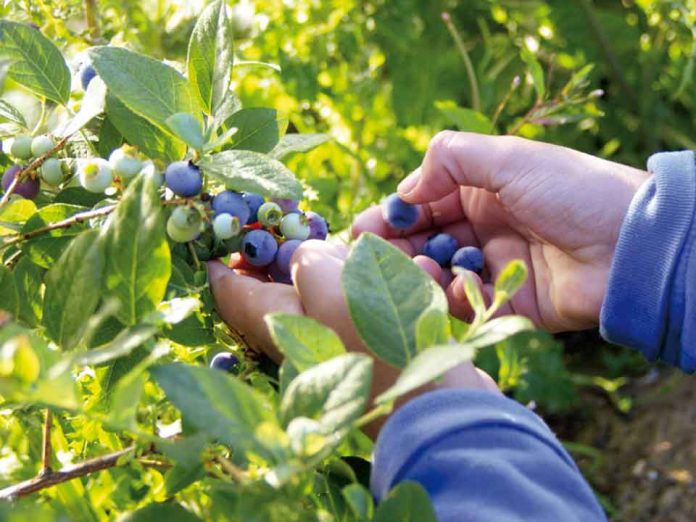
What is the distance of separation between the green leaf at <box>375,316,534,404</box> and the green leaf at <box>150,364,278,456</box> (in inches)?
2.3

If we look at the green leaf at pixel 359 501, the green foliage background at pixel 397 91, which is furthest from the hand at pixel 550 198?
the green leaf at pixel 359 501

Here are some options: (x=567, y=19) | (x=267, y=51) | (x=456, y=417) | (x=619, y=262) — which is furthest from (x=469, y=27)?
(x=456, y=417)

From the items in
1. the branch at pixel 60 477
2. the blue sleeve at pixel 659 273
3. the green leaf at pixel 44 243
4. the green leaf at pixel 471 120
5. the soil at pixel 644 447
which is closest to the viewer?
the branch at pixel 60 477

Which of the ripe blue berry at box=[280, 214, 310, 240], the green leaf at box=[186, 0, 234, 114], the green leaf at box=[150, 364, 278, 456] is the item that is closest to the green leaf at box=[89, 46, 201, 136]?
the green leaf at box=[186, 0, 234, 114]

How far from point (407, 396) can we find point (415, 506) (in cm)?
19

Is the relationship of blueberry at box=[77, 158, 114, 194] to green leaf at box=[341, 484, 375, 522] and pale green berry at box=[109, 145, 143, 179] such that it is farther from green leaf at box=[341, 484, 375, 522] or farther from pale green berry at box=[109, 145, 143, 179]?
green leaf at box=[341, 484, 375, 522]

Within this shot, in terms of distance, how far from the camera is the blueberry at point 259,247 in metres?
0.71

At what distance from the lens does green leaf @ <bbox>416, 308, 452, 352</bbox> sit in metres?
0.50

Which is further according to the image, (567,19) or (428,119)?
(567,19)

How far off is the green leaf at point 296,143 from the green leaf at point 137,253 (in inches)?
9.6

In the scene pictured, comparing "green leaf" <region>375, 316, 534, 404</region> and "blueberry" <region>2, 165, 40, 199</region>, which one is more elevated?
"green leaf" <region>375, 316, 534, 404</region>

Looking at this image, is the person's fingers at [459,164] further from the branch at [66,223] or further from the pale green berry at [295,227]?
the branch at [66,223]

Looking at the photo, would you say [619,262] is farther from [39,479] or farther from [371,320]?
[39,479]

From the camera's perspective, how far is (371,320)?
537mm
